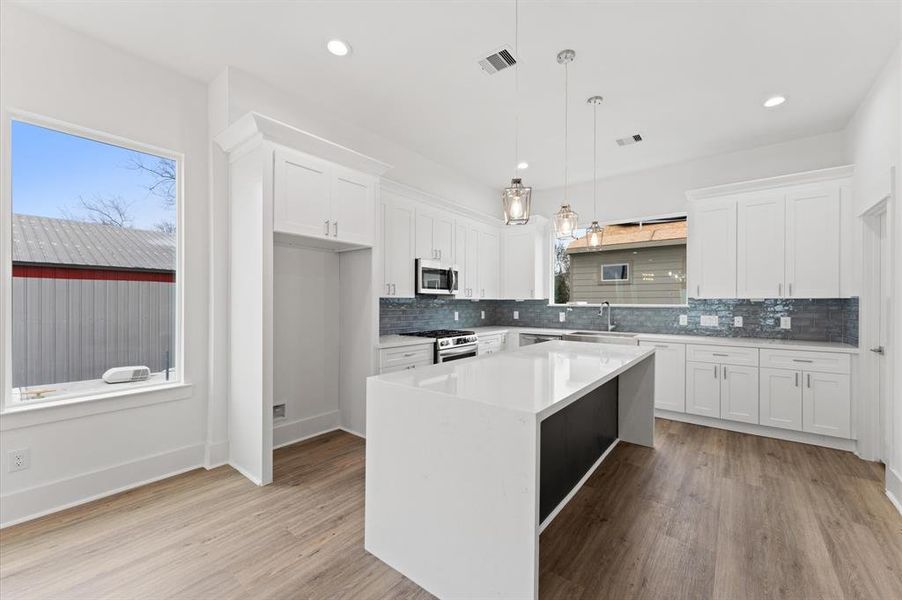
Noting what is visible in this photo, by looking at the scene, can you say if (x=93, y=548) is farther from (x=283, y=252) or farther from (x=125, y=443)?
(x=283, y=252)

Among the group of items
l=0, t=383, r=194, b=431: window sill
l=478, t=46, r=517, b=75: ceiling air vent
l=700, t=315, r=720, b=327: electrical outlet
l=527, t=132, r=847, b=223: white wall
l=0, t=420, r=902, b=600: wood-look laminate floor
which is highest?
l=478, t=46, r=517, b=75: ceiling air vent

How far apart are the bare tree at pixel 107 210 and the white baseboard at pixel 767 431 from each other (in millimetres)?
5373

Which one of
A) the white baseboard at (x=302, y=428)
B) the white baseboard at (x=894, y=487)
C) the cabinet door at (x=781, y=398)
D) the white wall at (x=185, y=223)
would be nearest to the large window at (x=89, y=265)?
the white wall at (x=185, y=223)

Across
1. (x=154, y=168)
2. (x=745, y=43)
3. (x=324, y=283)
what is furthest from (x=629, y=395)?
(x=154, y=168)

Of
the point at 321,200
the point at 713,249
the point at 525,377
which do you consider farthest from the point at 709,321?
the point at 321,200

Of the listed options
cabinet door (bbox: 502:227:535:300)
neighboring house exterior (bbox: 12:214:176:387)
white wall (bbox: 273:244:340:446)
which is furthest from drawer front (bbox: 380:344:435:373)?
cabinet door (bbox: 502:227:535:300)

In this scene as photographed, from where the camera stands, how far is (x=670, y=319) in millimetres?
4910

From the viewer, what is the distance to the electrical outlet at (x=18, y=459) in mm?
2314

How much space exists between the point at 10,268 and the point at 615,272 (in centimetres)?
581

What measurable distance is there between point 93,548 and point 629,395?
390cm

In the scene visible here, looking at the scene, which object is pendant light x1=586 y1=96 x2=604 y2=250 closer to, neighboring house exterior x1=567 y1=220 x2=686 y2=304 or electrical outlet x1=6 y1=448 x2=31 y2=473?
neighboring house exterior x1=567 y1=220 x2=686 y2=304

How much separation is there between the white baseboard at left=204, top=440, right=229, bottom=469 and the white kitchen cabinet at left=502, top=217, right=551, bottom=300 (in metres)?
4.08

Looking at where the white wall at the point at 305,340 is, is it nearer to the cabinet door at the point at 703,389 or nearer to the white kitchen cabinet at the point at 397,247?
the white kitchen cabinet at the point at 397,247

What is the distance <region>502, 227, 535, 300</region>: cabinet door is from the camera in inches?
227
